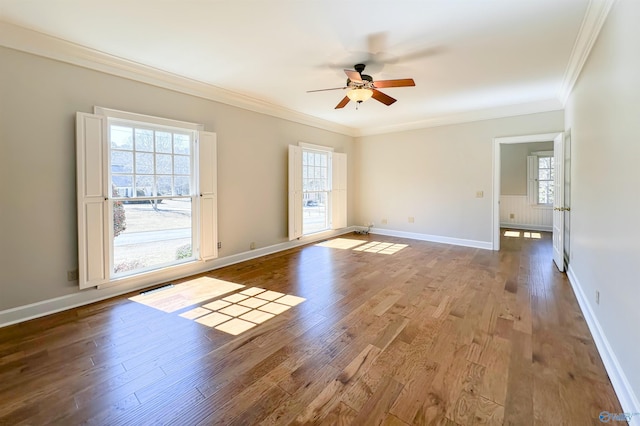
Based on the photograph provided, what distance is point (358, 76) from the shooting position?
9.89 feet

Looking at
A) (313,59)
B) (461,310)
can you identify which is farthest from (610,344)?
(313,59)

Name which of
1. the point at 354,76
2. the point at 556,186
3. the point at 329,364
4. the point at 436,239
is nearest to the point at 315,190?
the point at 436,239

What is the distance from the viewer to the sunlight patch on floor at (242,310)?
266 cm

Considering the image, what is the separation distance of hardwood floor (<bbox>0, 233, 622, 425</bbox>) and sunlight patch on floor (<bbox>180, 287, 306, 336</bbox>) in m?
0.12

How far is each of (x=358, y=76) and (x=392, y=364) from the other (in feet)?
8.85

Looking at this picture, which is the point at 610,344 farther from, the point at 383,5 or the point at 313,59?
the point at 313,59

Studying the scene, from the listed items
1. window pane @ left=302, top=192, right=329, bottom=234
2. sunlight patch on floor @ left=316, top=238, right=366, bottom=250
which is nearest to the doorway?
sunlight patch on floor @ left=316, top=238, right=366, bottom=250

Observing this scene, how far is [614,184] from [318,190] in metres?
4.91

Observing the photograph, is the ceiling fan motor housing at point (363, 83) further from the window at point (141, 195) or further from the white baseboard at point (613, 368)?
the white baseboard at point (613, 368)

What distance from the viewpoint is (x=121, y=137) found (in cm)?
337

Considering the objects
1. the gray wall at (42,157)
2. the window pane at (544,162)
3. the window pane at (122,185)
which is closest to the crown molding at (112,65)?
the gray wall at (42,157)

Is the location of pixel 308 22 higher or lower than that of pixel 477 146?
higher

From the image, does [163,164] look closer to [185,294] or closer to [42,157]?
[42,157]

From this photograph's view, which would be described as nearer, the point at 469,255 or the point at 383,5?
the point at 383,5
